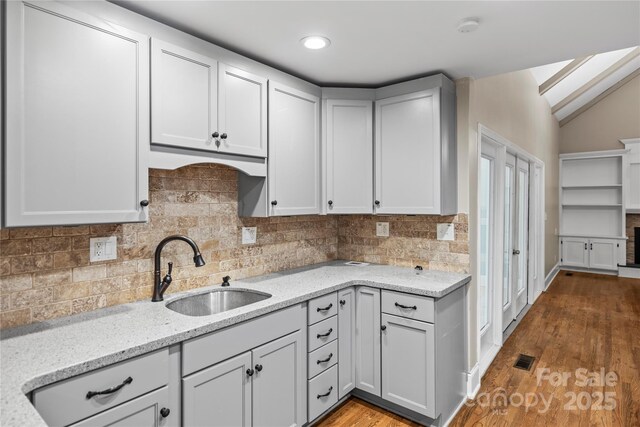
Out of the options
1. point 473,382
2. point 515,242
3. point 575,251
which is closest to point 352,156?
point 473,382

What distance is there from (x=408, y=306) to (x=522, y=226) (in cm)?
313

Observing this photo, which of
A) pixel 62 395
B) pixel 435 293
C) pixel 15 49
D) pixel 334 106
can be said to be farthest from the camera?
pixel 334 106

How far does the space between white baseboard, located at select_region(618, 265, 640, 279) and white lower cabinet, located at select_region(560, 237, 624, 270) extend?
11 centimetres

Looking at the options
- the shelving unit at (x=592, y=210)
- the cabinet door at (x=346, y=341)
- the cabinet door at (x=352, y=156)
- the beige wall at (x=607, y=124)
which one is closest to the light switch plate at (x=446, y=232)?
the cabinet door at (x=352, y=156)

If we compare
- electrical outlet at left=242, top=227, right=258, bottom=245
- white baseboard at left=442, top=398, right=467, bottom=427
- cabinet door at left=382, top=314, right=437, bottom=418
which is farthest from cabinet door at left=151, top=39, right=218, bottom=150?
white baseboard at left=442, top=398, right=467, bottom=427

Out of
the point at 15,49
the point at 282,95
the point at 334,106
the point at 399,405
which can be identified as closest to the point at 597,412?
the point at 399,405

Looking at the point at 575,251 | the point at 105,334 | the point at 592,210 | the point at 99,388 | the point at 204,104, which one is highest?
the point at 204,104

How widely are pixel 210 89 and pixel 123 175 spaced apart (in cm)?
68

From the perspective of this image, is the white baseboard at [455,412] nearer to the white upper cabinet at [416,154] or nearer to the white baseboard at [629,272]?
the white upper cabinet at [416,154]

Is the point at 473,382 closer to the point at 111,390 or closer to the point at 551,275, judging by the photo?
the point at 111,390

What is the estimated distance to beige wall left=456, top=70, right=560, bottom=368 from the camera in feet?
8.87

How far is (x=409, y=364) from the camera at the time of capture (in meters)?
2.35

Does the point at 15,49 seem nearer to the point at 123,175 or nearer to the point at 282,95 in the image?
the point at 123,175

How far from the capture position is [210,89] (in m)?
2.00
